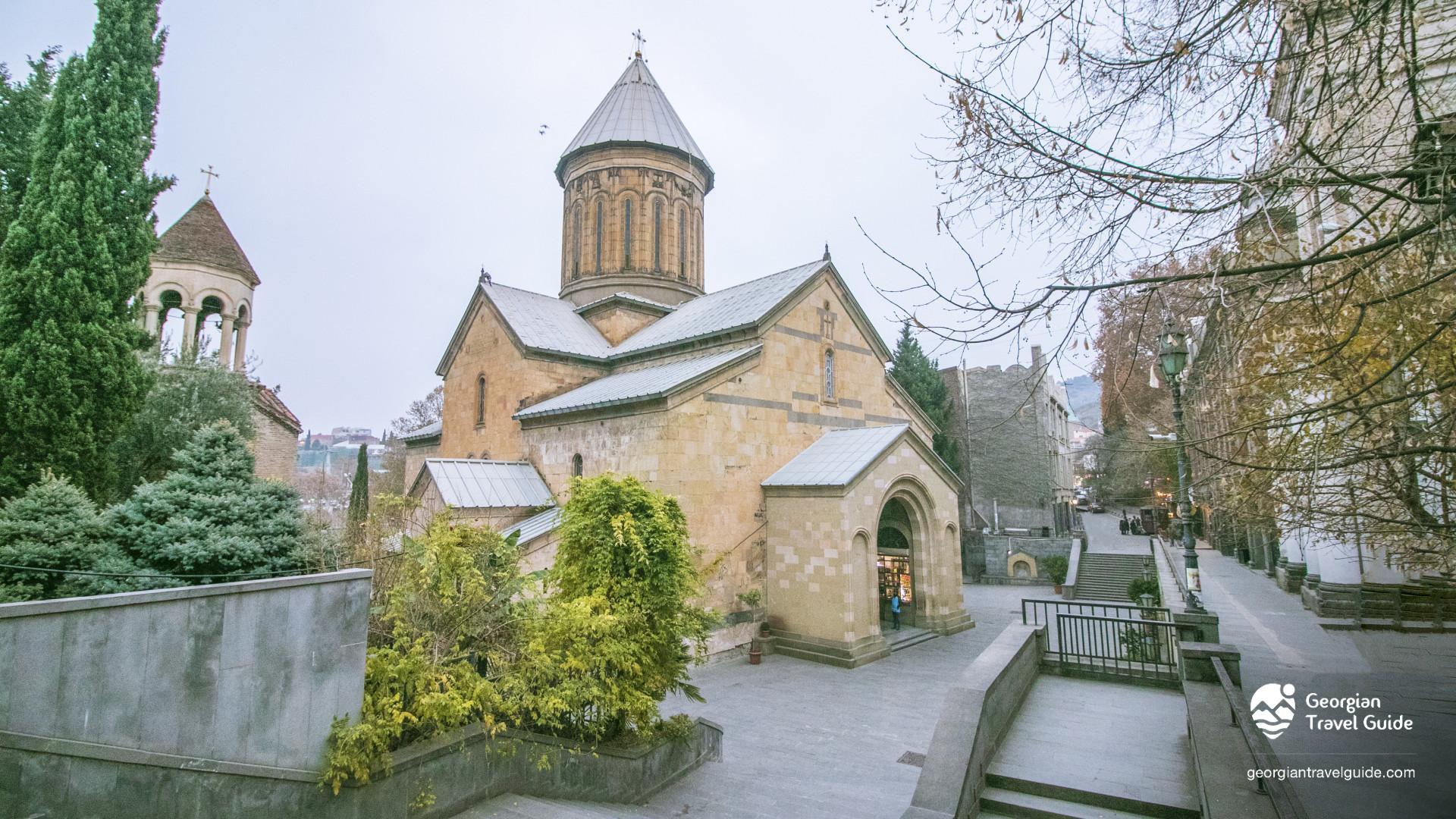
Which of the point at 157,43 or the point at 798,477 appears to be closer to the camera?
the point at 157,43

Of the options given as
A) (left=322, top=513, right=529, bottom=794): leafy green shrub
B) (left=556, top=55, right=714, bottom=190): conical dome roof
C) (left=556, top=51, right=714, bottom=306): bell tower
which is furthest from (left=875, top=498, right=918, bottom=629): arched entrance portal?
(left=556, top=55, right=714, bottom=190): conical dome roof

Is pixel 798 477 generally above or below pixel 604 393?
below

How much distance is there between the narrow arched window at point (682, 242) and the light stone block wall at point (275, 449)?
11.9 m

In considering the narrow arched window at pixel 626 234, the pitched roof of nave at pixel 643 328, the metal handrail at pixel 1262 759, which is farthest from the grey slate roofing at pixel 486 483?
the metal handrail at pixel 1262 759

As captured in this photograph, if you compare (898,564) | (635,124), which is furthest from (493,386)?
(898,564)

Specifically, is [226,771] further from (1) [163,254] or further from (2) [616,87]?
(2) [616,87]

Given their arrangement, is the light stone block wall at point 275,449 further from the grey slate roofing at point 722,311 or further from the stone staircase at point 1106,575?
the stone staircase at point 1106,575

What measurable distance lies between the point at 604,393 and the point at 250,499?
7905mm

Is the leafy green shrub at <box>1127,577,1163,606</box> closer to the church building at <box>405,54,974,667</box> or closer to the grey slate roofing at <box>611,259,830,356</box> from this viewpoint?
the church building at <box>405,54,974,667</box>

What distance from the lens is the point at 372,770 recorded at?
189 inches

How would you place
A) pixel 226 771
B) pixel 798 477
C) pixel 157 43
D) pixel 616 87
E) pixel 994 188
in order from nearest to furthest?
pixel 994 188 < pixel 226 771 < pixel 157 43 < pixel 798 477 < pixel 616 87

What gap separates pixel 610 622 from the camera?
599 centimetres

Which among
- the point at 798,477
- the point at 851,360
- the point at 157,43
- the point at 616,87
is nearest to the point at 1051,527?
the point at 851,360

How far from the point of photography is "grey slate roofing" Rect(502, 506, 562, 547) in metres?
11.4
